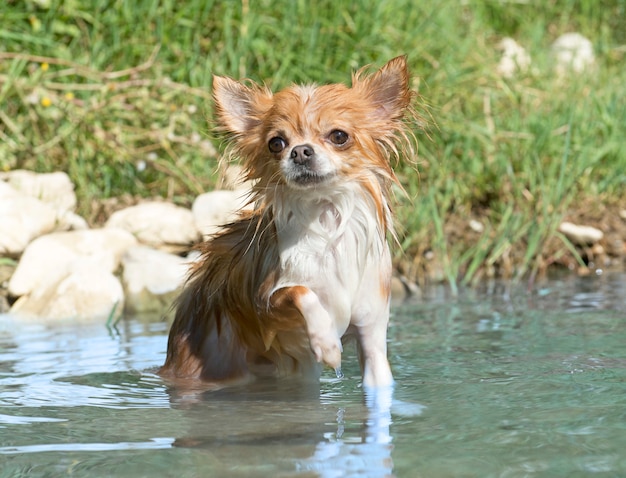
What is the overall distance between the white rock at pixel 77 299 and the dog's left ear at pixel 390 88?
2.65 metres

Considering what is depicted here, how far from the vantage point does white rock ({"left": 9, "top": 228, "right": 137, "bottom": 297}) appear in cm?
666

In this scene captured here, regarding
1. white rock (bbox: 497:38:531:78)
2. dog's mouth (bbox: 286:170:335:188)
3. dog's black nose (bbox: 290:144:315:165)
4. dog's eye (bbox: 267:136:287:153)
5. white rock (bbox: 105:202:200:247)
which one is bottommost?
white rock (bbox: 105:202:200:247)

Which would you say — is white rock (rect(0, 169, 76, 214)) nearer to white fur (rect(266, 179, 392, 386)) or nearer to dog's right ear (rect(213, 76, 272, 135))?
dog's right ear (rect(213, 76, 272, 135))

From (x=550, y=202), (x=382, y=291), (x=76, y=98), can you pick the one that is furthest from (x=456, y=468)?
(x=76, y=98)

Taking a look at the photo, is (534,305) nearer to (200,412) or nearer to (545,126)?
(545,126)

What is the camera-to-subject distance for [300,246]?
154 inches

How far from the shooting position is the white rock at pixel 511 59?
8.98m

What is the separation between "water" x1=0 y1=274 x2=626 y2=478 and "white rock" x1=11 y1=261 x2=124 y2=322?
0.67 m

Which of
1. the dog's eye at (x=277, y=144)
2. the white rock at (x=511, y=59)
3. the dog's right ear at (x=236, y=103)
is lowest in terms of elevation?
the dog's eye at (x=277, y=144)

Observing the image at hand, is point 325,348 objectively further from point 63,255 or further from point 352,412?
point 63,255

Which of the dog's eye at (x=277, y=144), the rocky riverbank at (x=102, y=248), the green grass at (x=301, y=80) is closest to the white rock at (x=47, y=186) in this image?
the rocky riverbank at (x=102, y=248)

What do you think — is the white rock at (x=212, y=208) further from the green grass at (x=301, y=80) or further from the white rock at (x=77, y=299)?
the white rock at (x=77, y=299)

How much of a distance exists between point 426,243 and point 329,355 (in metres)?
3.64

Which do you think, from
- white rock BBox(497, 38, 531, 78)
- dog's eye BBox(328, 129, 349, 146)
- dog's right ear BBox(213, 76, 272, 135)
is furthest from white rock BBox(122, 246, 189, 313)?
white rock BBox(497, 38, 531, 78)
